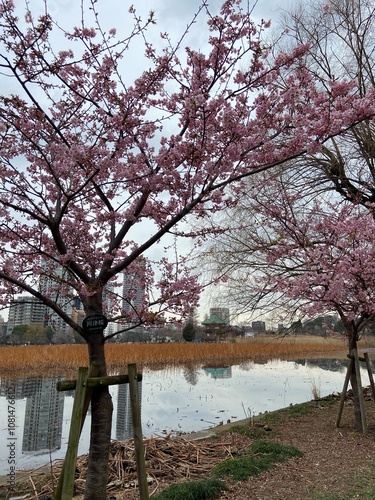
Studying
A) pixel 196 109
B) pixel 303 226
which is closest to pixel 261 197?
pixel 303 226

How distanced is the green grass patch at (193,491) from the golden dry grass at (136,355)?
208 inches

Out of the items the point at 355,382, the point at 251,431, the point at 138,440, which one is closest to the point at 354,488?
the point at 138,440

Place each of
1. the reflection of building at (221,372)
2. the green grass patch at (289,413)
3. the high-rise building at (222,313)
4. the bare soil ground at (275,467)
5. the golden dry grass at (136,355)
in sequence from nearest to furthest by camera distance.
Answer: the bare soil ground at (275,467) < the green grass patch at (289,413) < the high-rise building at (222,313) < the golden dry grass at (136,355) < the reflection of building at (221,372)

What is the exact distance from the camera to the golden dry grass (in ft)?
38.6

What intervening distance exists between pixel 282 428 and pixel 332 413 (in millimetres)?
1522

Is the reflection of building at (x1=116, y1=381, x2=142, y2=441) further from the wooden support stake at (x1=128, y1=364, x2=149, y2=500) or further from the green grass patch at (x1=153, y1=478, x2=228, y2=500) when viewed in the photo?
the wooden support stake at (x1=128, y1=364, x2=149, y2=500)

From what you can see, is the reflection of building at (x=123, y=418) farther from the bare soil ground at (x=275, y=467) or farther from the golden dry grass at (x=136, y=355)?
the golden dry grass at (x=136, y=355)

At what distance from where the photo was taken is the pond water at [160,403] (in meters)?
5.22

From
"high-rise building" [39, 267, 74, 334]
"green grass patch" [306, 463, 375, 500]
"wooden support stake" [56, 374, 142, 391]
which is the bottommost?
"green grass patch" [306, 463, 375, 500]

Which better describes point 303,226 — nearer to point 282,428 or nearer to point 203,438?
point 282,428

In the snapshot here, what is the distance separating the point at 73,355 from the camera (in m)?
12.5

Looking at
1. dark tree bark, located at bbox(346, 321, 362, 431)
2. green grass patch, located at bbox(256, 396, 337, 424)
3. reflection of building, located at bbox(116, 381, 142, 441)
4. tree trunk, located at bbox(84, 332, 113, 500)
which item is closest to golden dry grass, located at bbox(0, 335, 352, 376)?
green grass patch, located at bbox(256, 396, 337, 424)

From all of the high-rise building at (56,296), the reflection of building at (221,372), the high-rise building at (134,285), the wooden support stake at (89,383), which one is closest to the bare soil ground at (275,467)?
the wooden support stake at (89,383)

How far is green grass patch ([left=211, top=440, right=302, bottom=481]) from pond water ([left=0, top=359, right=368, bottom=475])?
1.55m
